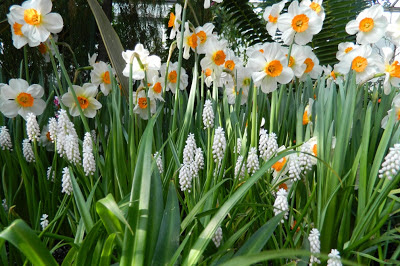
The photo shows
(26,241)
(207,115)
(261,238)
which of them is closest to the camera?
(26,241)

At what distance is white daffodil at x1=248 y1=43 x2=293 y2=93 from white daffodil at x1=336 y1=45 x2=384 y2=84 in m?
0.26

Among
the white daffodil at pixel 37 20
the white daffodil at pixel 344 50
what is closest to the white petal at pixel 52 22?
the white daffodil at pixel 37 20

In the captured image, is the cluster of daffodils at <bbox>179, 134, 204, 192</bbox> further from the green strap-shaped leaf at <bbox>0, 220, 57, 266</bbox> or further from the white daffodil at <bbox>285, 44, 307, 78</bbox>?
the white daffodil at <bbox>285, 44, 307, 78</bbox>

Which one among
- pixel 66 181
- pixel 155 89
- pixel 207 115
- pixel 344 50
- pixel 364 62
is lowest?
pixel 66 181

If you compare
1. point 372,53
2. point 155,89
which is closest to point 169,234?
point 155,89

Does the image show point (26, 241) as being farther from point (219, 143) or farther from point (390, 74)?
point (390, 74)

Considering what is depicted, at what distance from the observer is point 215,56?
4.33 feet

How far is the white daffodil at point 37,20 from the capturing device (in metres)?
1.07

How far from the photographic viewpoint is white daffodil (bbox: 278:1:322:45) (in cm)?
114

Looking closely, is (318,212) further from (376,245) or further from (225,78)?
(225,78)

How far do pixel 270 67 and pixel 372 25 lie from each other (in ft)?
1.43

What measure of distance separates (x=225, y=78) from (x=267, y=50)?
354mm

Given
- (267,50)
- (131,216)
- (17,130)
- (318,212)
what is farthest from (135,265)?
(17,130)

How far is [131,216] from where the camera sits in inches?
25.0
